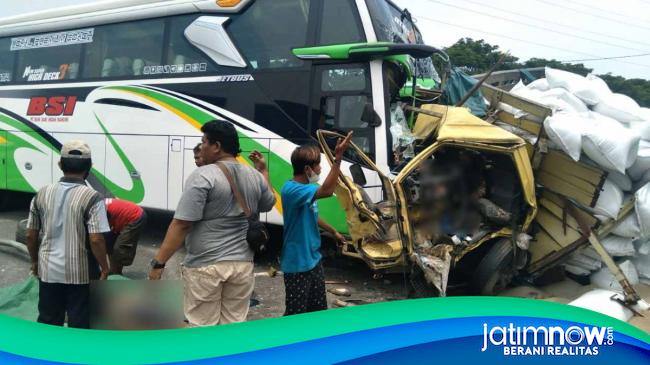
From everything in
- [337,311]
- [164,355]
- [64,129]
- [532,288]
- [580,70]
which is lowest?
[532,288]

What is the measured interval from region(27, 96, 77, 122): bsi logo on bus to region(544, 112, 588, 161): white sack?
703 cm

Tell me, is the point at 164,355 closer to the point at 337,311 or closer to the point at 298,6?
the point at 337,311

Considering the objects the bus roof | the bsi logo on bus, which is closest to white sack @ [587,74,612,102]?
the bus roof

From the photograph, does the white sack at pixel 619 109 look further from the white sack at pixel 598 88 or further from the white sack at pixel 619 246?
the white sack at pixel 619 246

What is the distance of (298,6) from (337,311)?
5.13 m

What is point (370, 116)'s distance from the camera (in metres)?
5.62

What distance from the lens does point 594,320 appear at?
2.26 m

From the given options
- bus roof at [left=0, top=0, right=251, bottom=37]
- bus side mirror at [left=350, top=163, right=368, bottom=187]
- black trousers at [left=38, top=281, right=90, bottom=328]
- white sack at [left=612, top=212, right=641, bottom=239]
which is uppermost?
bus roof at [left=0, top=0, right=251, bottom=37]

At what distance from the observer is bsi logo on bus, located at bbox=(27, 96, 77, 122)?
7.86 meters

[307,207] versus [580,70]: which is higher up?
[580,70]

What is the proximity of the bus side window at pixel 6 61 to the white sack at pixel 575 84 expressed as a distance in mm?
9016

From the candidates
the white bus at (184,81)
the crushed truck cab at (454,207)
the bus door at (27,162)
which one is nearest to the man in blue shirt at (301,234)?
the crushed truck cab at (454,207)

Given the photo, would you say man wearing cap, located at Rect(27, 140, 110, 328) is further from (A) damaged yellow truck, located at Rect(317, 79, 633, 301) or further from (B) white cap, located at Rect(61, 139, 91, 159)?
(A) damaged yellow truck, located at Rect(317, 79, 633, 301)

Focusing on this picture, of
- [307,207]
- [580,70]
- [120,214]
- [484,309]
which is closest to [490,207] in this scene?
[307,207]
